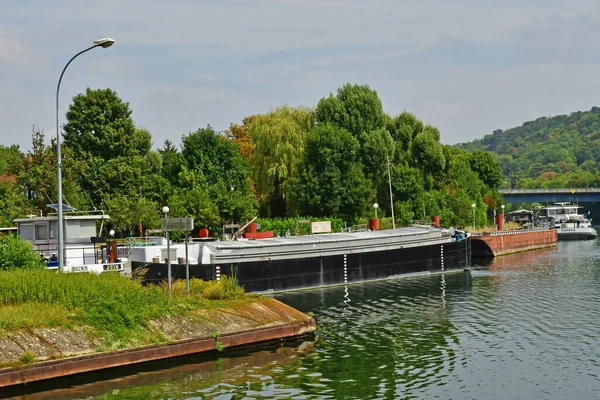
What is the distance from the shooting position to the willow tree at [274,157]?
294 feet

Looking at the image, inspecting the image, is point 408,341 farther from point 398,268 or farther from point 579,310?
point 398,268

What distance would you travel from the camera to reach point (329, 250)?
193 feet

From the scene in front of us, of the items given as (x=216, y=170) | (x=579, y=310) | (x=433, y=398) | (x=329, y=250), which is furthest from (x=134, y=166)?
(x=433, y=398)

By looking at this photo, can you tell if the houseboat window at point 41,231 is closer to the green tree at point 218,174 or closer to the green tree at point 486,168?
the green tree at point 218,174

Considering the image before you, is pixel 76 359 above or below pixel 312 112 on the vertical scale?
below

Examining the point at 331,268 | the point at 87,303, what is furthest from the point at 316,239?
the point at 87,303

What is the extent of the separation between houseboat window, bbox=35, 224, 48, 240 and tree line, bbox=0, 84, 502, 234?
13696mm

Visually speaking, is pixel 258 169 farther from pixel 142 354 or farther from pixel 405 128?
pixel 142 354

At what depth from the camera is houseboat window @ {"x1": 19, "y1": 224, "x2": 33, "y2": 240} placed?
152 feet

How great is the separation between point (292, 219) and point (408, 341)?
161 ft

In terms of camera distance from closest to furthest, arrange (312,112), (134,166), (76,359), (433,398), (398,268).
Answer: (433,398)
(76,359)
(398,268)
(134,166)
(312,112)

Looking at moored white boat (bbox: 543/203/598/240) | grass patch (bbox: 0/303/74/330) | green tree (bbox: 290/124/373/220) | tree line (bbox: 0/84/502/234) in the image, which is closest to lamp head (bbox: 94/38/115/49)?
grass patch (bbox: 0/303/74/330)

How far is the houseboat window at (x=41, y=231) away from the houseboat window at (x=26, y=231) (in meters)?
0.41

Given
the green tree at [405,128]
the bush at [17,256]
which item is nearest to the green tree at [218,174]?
the green tree at [405,128]
